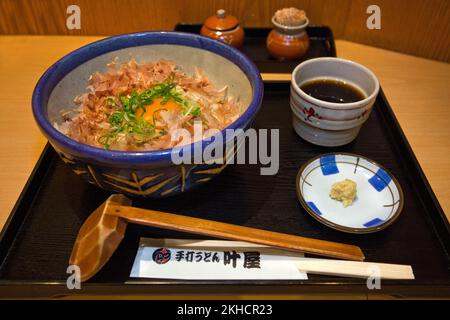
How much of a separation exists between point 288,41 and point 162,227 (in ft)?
3.85

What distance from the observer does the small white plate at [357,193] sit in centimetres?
109

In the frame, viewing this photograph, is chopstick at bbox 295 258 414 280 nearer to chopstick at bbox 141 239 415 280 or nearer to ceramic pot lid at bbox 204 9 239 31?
chopstick at bbox 141 239 415 280

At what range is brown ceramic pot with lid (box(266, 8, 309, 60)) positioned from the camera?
1.74 m

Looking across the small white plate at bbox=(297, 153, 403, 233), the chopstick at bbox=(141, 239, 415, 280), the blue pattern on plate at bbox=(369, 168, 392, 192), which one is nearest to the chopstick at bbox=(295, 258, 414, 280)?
the chopstick at bbox=(141, 239, 415, 280)

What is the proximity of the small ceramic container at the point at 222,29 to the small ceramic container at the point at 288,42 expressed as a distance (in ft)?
0.59

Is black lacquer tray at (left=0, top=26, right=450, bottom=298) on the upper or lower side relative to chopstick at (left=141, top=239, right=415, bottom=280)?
lower

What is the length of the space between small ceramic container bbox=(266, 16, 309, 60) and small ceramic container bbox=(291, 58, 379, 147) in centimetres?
37

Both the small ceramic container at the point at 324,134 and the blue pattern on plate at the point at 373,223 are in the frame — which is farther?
the small ceramic container at the point at 324,134

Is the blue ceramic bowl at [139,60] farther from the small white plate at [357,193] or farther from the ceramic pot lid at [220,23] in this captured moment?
the ceramic pot lid at [220,23]

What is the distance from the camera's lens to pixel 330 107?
1.21 metres

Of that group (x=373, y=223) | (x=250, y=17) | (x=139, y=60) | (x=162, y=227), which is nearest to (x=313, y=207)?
(x=373, y=223)

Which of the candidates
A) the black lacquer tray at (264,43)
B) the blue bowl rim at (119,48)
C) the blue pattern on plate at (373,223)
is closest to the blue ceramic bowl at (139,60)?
the blue bowl rim at (119,48)

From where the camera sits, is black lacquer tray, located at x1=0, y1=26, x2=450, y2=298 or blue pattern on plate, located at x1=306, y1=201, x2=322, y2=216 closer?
black lacquer tray, located at x1=0, y1=26, x2=450, y2=298
